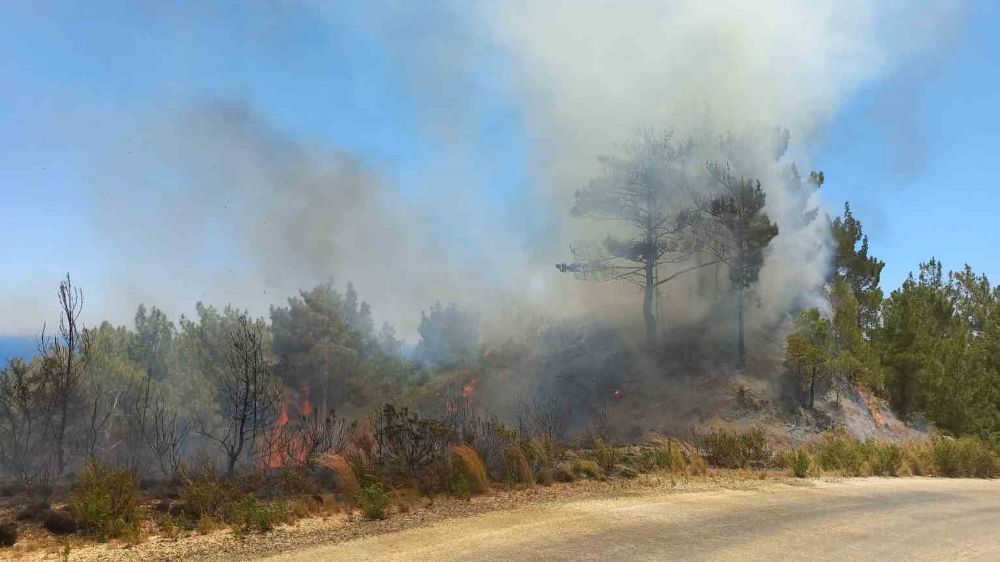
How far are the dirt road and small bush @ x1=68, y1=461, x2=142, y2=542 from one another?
7.28ft


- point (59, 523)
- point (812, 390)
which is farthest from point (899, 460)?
point (59, 523)

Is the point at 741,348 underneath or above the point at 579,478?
above

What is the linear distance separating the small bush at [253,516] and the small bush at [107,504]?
1009 millimetres

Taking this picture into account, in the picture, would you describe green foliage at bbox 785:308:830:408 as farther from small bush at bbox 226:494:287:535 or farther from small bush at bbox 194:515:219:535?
small bush at bbox 194:515:219:535

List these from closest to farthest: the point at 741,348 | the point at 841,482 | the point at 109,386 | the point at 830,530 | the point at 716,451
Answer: the point at 830,530, the point at 841,482, the point at 716,451, the point at 109,386, the point at 741,348

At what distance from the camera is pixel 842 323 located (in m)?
23.0

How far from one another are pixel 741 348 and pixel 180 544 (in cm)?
2218

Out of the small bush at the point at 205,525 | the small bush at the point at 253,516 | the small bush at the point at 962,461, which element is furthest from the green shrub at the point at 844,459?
the small bush at the point at 205,525

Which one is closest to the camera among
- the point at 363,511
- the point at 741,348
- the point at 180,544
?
the point at 180,544

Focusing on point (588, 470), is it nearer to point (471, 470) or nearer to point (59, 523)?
point (471, 470)

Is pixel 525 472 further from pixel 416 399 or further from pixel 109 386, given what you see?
pixel 416 399

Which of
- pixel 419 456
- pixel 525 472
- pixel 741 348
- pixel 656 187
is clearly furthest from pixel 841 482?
pixel 656 187

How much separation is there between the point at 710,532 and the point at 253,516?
5.37 metres

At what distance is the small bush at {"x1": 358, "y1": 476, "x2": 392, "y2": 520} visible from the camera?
8.30m
